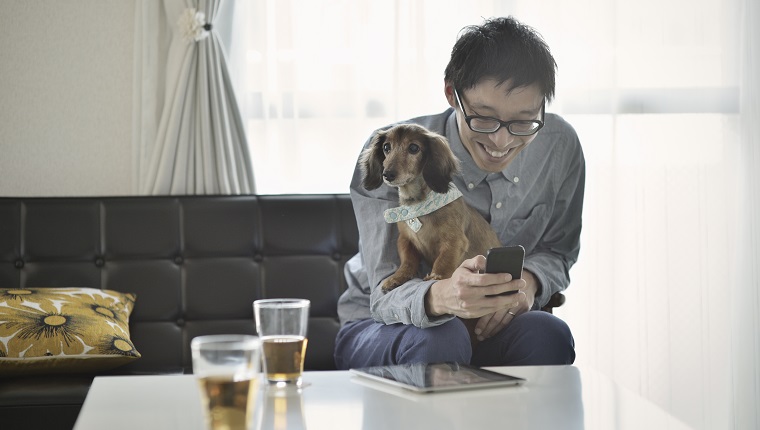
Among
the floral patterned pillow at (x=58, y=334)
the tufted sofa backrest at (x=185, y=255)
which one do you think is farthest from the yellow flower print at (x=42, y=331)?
the tufted sofa backrest at (x=185, y=255)

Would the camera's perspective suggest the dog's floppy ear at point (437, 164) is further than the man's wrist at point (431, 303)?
Yes

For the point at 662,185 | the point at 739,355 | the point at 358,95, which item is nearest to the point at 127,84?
the point at 358,95

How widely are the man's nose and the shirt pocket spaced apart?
0.58 ft

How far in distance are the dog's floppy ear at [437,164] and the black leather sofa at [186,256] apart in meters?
0.63

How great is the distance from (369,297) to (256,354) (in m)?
0.91

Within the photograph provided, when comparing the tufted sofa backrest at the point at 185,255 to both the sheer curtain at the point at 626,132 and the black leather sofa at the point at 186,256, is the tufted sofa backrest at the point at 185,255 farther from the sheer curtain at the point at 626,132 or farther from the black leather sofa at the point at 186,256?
the sheer curtain at the point at 626,132

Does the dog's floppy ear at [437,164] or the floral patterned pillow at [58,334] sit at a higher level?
the dog's floppy ear at [437,164]

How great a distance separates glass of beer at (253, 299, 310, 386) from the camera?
43.4 inches

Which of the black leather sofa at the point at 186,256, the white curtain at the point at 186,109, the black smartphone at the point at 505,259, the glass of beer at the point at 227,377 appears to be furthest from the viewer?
the white curtain at the point at 186,109

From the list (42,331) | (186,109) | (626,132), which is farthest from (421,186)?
(626,132)

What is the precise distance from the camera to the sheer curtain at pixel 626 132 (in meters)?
2.55

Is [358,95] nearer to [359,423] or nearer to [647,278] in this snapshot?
[647,278]

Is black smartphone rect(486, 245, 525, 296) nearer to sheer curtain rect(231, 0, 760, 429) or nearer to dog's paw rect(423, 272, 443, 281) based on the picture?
dog's paw rect(423, 272, 443, 281)

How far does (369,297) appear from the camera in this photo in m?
1.72
